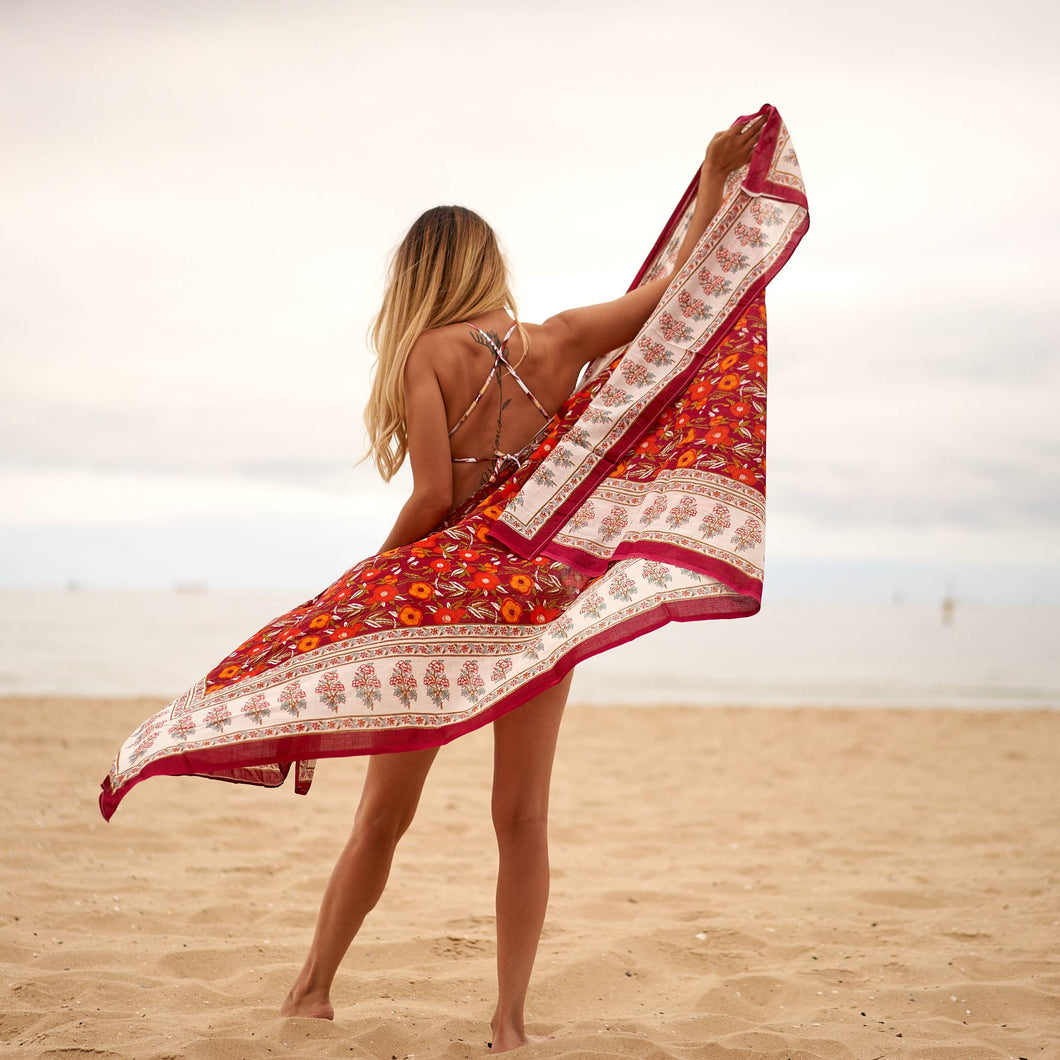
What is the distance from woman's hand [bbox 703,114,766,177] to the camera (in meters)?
2.86

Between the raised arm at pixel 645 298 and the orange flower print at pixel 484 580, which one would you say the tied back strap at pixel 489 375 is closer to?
the raised arm at pixel 645 298

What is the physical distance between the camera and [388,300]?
262 cm

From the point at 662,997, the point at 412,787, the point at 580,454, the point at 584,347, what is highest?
the point at 584,347

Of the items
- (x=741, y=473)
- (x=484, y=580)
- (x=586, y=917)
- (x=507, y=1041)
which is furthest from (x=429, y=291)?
(x=586, y=917)

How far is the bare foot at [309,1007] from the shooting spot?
9.02ft

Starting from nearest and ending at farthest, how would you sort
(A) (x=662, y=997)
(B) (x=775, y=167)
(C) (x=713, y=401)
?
1. (C) (x=713, y=401)
2. (B) (x=775, y=167)
3. (A) (x=662, y=997)

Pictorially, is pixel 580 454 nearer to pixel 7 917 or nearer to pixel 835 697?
pixel 7 917

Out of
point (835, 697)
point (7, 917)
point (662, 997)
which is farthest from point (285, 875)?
point (835, 697)

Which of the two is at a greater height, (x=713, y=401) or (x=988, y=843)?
(x=713, y=401)

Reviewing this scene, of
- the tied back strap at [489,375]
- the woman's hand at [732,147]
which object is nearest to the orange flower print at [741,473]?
the tied back strap at [489,375]

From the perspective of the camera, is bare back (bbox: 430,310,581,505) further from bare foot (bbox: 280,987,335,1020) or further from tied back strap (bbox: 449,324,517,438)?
bare foot (bbox: 280,987,335,1020)

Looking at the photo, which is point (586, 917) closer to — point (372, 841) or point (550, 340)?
point (372, 841)

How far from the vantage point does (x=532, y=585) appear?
2441mm

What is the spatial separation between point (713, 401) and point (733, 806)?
4.76m
